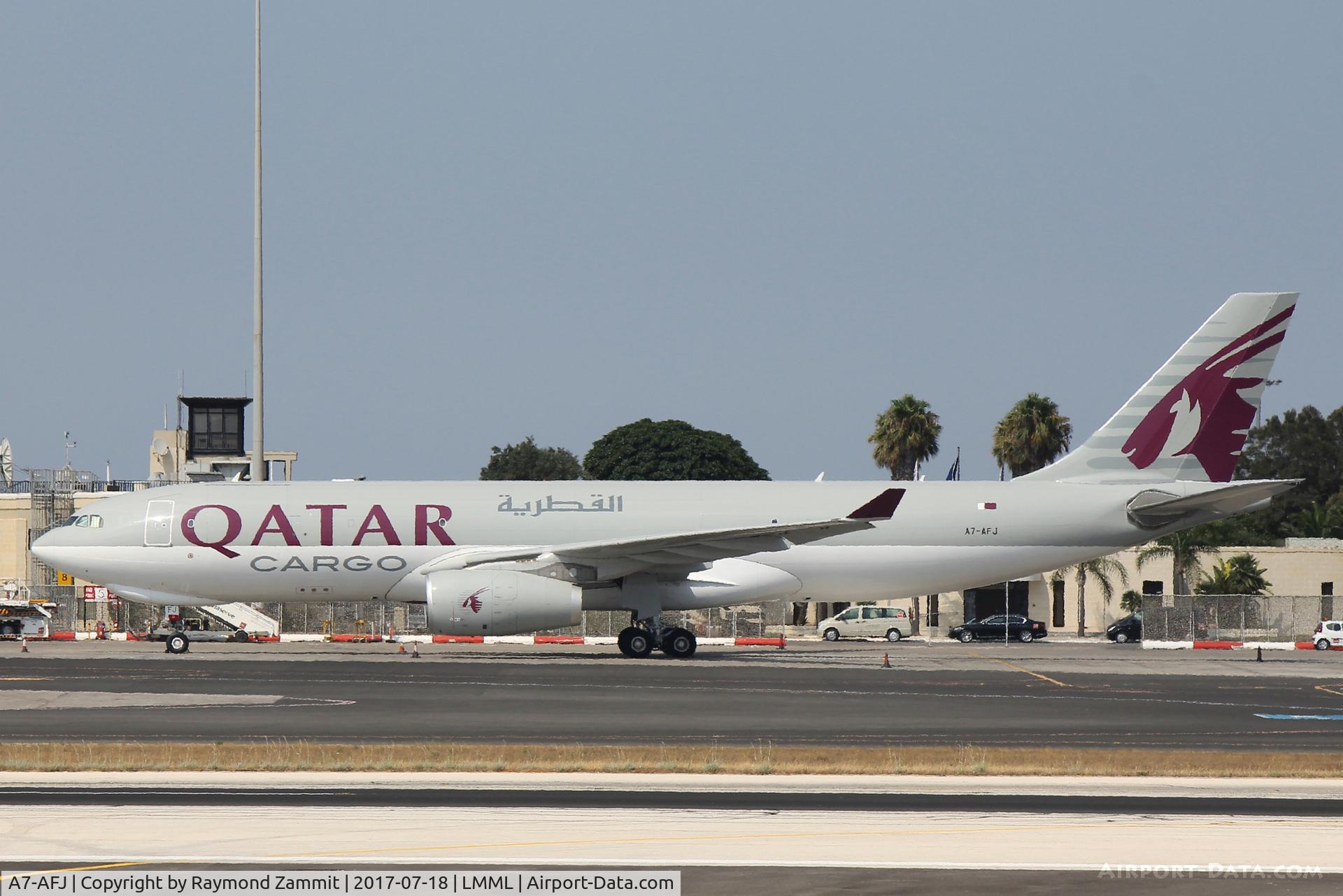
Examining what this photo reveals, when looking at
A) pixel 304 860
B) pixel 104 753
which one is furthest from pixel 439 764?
pixel 304 860

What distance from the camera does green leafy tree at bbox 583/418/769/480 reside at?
11519 cm

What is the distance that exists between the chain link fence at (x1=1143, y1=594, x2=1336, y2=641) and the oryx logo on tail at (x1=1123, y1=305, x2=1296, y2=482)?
12.4m

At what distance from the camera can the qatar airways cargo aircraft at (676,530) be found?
135 ft

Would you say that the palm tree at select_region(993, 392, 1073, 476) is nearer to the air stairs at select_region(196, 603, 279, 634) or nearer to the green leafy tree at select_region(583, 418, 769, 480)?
the green leafy tree at select_region(583, 418, 769, 480)

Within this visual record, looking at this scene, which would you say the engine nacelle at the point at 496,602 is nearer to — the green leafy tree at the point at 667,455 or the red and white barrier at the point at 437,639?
the red and white barrier at the point at 437,639

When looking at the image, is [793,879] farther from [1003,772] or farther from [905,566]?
[905,566]

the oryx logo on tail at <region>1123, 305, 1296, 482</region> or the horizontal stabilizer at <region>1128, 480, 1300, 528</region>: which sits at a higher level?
the oryx logo on tail at <region>1123, 305, 1296, 482</region>

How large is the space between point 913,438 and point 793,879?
273 feet

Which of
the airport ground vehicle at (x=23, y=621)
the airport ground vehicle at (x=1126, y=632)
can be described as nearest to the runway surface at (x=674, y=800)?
the airport ground vehicle at (x=23, y=621)

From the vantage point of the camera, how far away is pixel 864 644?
180 ft

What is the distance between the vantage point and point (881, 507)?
130ft

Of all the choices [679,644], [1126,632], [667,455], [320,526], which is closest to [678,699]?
[679,644]

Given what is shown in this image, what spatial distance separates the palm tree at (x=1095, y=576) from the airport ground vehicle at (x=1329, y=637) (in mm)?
18177

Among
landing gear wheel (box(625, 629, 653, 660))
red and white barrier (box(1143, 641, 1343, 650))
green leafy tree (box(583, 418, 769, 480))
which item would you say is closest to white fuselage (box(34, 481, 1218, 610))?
landing gear wheel (box(625, 629, 653, 660))
